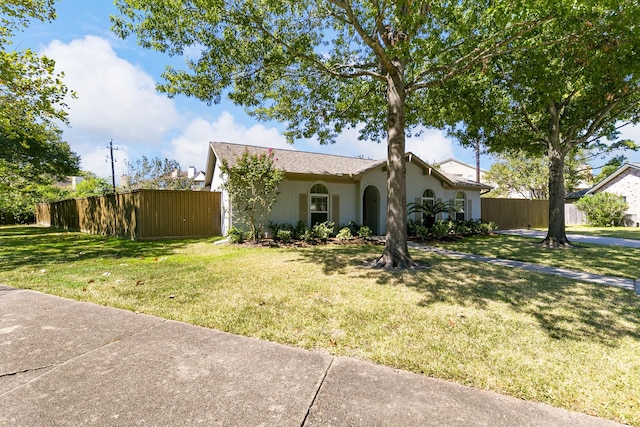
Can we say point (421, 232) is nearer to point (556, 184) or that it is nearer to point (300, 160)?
point (556, 184)

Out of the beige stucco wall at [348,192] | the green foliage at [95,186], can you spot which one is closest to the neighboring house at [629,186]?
the beige stucco wall at [348,192]

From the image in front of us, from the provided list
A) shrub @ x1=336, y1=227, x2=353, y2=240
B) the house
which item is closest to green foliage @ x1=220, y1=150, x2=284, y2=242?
the house

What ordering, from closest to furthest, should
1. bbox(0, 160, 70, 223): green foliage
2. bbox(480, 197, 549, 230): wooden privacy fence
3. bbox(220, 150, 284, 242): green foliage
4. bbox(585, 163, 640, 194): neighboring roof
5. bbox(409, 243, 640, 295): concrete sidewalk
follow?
bbox(409, 243, 640, 295): concrete sidewalk < bbox(220, 150, 284, 242): green foliage < bbox(0, 160, 70, 223): green foliage < bbox(480, 197, 549, 230): wooden privacy fence < bbox(585, 163, 640, 194): neighboring roof

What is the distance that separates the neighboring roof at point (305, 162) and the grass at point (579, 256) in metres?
5.41

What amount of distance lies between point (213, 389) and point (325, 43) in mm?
9927

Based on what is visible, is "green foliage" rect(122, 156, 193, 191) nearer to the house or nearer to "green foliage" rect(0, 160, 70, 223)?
"green foliage" rect(0, 160, 70, 223)

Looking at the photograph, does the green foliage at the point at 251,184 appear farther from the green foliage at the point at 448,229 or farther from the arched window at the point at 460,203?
the arched window at the point at 460,203

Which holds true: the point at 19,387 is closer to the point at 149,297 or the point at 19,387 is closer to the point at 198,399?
the point at 198,399

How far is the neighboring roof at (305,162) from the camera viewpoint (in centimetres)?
1381

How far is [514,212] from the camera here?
2200 cm

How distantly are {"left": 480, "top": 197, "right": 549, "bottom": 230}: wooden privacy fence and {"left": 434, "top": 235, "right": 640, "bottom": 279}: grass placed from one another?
894 centimetres

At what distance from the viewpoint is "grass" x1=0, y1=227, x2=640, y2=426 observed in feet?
8.87

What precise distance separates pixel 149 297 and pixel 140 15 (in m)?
6.47

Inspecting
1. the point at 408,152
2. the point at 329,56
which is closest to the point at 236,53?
the point at 329,56
